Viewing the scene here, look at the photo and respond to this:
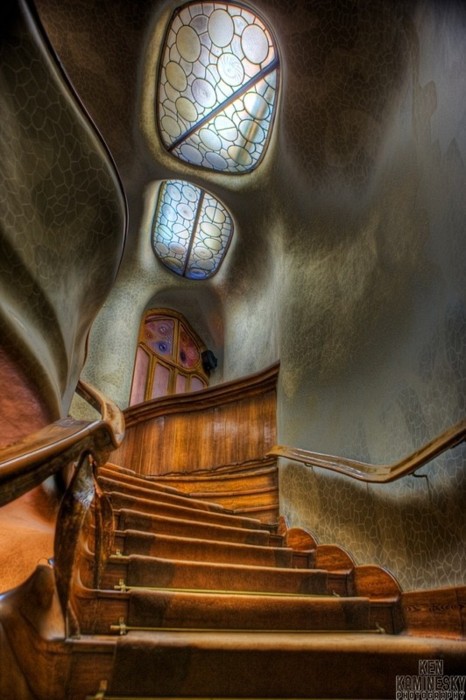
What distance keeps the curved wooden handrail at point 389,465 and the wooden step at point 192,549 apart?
2.17ft

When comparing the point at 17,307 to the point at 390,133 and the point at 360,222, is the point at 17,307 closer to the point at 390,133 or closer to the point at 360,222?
the point at 360,222

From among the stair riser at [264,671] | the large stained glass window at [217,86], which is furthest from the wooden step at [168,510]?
the large stained glass window at [217,86]

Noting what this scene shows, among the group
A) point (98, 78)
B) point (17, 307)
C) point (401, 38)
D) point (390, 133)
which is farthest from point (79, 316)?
point (98, 78)

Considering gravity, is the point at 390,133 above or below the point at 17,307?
above

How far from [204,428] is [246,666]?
13.6ft

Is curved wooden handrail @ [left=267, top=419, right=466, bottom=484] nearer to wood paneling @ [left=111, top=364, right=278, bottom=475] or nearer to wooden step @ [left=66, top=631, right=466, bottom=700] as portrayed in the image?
wooden step @ [left=66, top=631, right=466, bottom=700]

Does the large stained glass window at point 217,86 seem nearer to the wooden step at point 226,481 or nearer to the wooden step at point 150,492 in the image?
the wooden step at point 226,481

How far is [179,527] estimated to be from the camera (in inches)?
96.4

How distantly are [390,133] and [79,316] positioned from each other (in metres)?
2.65

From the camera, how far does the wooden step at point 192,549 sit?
2.04 metres

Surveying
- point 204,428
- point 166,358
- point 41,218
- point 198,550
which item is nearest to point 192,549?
point 198,550

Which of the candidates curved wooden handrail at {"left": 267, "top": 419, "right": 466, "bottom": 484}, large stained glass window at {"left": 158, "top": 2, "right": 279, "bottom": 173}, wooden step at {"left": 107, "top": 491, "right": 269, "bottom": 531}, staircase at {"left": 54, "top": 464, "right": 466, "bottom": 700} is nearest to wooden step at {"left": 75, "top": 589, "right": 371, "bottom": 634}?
staircase at {"left": 54, "top": 464, "right": 466, "bottom": 700}

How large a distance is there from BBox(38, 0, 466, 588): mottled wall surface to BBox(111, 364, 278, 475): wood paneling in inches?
19.4

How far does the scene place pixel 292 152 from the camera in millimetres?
4758
